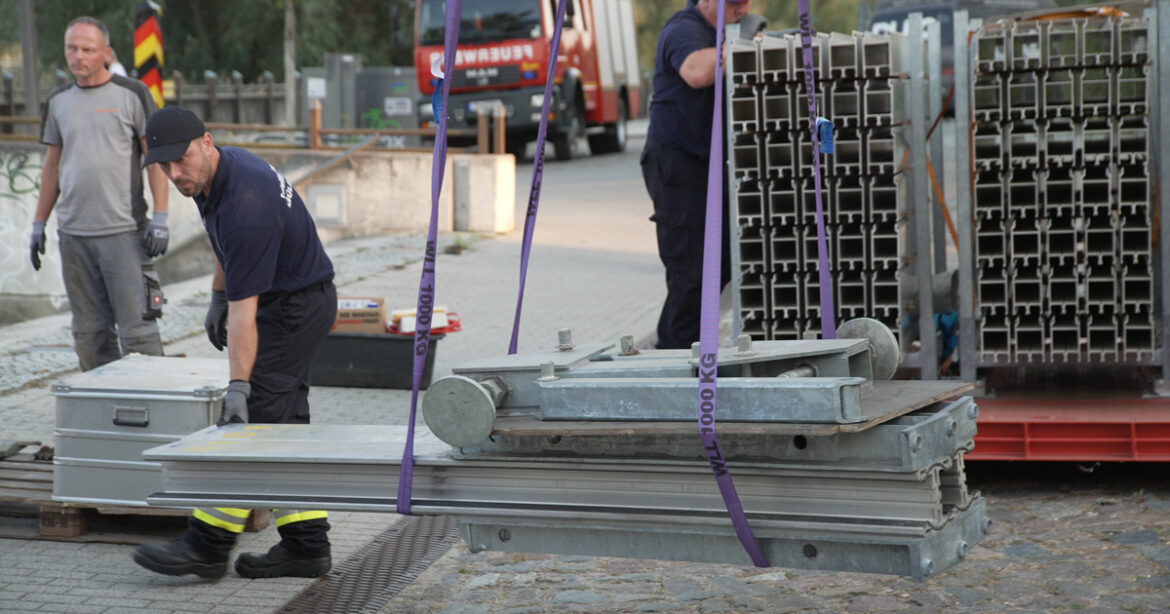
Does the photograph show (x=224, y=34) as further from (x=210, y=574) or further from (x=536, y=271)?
(x=210, y=574)

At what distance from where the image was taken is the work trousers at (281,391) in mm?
4570

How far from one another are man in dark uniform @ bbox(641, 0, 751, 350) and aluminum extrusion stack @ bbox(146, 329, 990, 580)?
2.66m

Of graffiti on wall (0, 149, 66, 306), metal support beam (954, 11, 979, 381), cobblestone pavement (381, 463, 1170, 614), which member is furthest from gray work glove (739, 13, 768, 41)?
graffiti on wall (0, 149, 66, 306)

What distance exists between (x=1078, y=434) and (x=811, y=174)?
59.5 inches

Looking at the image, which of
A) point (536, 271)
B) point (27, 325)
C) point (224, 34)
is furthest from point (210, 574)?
point (224, 34)

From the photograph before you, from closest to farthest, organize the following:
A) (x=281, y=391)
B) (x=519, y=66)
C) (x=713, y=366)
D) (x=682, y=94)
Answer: (x=713, y=366) < (x=281, y=391) < (x=682, y=94) < (x=519, y=66)

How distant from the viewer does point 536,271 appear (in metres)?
12.6

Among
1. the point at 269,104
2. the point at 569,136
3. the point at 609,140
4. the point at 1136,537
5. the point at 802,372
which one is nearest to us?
the point at 802,372

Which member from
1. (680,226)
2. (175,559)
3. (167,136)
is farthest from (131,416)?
(680,226)

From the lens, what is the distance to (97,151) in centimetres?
642

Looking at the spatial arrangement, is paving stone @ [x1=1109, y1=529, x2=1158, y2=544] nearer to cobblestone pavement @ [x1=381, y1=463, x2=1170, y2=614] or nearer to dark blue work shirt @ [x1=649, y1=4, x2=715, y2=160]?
cobblestone pavement @ [x1=381, y1=463, x2=1170, y2=614]

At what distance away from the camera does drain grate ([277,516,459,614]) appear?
4.46 m

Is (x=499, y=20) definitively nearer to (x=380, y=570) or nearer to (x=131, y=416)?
(x=131, y=416)

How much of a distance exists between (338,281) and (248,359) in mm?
7086
